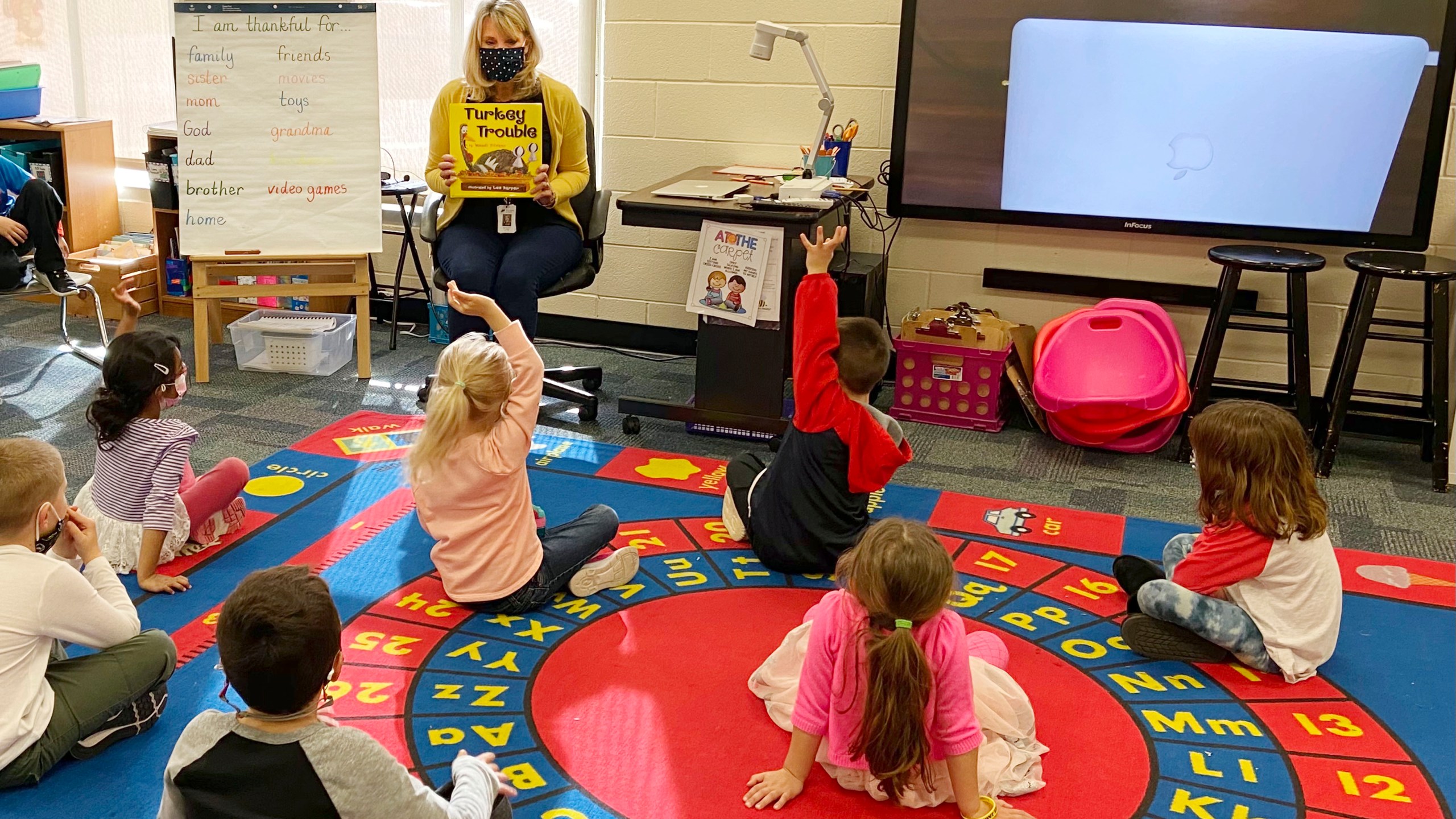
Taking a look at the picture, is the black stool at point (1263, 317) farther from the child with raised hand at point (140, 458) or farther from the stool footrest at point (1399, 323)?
the child with raised hand at point (140, 458)

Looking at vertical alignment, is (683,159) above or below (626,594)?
above

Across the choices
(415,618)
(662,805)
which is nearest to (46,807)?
(415,618)

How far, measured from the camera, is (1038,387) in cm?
408

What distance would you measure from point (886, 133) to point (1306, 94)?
139 cm

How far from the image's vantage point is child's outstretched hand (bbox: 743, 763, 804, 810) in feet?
6.79

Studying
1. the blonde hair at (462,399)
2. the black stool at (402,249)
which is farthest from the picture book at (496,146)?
the blonde hair at (462,399)

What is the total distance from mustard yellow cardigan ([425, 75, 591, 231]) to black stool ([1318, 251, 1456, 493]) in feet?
8.06

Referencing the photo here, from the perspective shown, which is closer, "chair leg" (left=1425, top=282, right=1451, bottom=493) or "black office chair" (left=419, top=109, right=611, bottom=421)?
"chair leg" (left=1425, top=282, right=1451, bottom=493)

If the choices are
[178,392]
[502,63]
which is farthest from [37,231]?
[178,392]

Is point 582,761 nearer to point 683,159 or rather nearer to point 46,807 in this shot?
point 46,807

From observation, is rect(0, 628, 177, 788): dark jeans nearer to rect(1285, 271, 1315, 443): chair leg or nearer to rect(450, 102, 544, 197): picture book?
rect(450, 102, 544, 197): picture book

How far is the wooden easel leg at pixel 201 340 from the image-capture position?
14.2 ft

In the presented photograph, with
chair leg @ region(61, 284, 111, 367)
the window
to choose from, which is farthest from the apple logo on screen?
chair leg @ region(61, 284, 111, 367)

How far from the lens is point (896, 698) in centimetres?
191
